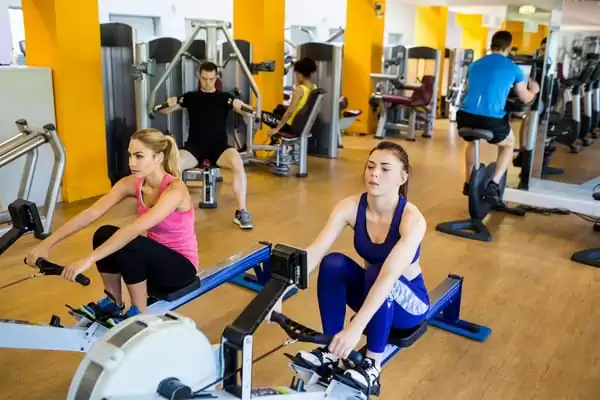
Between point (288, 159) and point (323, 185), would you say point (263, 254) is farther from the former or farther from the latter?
point (288, 159)

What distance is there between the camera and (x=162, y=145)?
219 cm

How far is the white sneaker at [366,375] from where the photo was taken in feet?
5.59

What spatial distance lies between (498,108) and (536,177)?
3.09ft

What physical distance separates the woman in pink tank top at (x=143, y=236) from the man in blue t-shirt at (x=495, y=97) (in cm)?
243

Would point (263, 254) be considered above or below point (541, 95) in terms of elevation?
below

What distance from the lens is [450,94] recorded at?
9.71 m

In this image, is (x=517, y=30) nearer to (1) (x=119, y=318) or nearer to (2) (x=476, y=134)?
(2) (x=476, y=134)

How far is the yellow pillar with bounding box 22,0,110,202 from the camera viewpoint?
4301mm

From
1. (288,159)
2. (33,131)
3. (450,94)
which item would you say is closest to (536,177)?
(288,159)

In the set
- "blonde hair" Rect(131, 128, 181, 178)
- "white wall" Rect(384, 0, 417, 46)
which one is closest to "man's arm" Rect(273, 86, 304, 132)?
"blonde hair" Rect(131, 128, 181, 178)

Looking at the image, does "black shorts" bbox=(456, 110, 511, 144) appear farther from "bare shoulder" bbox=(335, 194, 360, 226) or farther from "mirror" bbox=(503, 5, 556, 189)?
"bare shoulder" bbox=(335, 194, 360, 226)

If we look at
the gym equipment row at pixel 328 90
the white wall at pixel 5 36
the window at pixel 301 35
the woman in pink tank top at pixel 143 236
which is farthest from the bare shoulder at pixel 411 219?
the window at pixel 301 35

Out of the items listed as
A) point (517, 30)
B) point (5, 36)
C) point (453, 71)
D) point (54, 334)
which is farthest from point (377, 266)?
point (453, 71)

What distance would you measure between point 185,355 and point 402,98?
7.05 m
